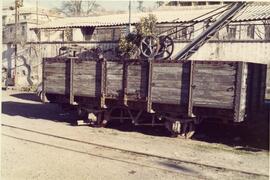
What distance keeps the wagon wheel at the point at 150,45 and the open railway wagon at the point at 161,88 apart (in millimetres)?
38

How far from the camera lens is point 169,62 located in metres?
10.8

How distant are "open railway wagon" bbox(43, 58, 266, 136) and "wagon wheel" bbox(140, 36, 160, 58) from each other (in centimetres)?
227

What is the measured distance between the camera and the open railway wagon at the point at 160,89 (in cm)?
1000

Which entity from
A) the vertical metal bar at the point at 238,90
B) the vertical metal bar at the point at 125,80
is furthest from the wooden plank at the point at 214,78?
the vertical metal bar at the point at 125,80

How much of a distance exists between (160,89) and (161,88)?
4cm

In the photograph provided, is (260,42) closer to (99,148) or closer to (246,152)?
(246,152)

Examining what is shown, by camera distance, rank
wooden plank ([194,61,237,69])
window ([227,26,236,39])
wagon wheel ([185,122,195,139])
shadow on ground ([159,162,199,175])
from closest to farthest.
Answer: shadow on ground ([159,162,199,175])
wooden plank ([194,61,237,69])
wagon wheel ([185,122,195,139])
window ([227,26,236,39])

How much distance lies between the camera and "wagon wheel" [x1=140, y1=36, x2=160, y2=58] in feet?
44.9

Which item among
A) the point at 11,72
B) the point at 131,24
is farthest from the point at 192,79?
the point at 11,72

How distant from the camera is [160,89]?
433 inches

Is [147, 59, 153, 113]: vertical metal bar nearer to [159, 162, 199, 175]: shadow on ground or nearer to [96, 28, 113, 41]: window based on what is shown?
[159, 162, 199, 175]: shadow on ground

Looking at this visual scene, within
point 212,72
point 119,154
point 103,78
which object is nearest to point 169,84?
point 212,72

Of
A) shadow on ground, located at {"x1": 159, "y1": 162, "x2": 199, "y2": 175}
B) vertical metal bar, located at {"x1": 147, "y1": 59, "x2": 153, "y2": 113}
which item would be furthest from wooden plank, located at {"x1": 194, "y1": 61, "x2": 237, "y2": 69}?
shadow on ground, located at {"x1": 159, "y1": 162, "x2": 199, "y2": 175}

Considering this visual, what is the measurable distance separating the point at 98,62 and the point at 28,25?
22.9m
